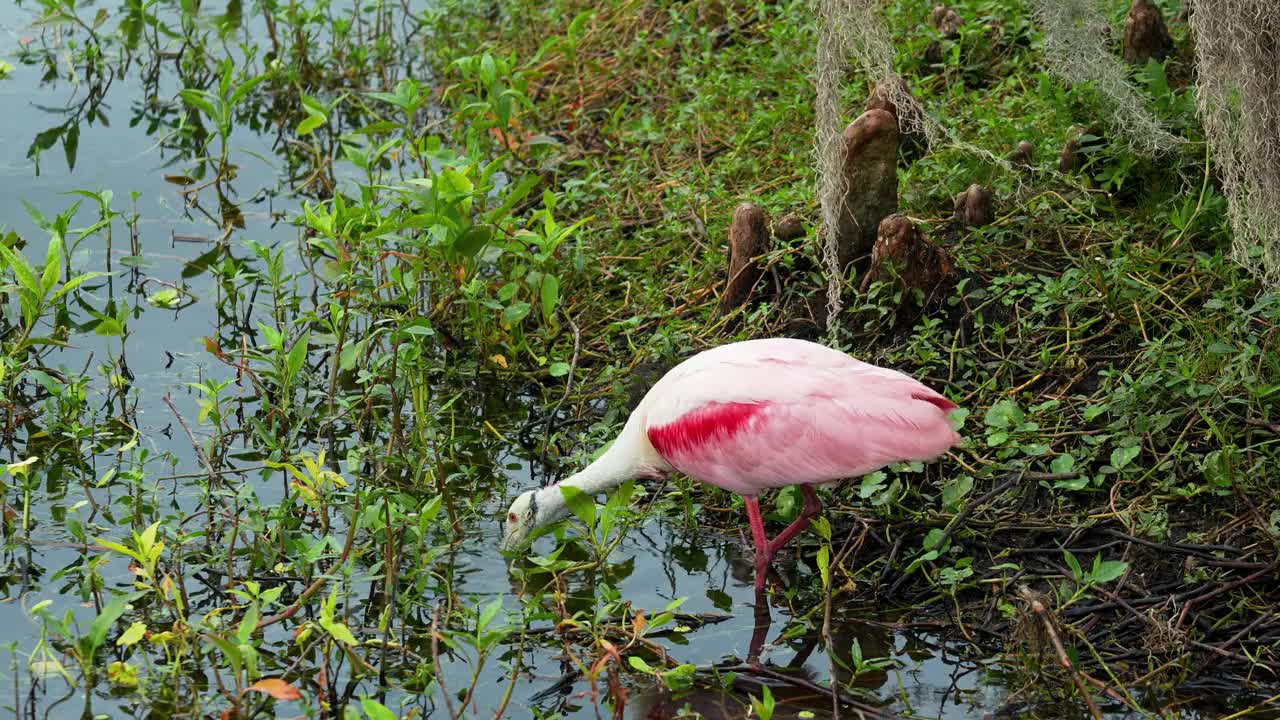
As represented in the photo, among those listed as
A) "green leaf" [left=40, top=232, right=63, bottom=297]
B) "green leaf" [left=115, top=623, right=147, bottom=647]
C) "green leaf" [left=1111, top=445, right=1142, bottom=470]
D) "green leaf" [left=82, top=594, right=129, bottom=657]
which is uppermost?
"green leaf" [left=40, top=232, right=63, bottom=297]

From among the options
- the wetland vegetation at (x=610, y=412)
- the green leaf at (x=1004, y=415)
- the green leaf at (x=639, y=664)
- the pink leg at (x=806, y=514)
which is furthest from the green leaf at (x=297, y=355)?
the green leaf at (x=1004, y=415)

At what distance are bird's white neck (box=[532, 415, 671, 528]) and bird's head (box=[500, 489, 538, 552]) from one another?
0.04ft

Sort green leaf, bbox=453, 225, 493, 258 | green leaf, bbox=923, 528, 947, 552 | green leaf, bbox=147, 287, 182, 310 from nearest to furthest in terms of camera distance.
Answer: green leaf, bbox=923, 528, 947, 552
green leaf, bbox=453, 225, 493, 258
green leaf, bbox=147, 287, 182, 310

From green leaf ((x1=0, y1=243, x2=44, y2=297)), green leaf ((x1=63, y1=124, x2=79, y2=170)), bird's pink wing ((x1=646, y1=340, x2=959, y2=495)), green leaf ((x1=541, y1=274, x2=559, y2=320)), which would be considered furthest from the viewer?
green leaf ((x1=63, y1=124, x2=79, y2=170))

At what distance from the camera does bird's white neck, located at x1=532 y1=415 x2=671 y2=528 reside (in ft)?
16.2

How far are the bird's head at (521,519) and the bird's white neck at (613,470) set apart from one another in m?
0.01

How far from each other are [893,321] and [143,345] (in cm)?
298

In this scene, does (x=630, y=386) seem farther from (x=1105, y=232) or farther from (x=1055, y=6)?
(x=1055, y=6)

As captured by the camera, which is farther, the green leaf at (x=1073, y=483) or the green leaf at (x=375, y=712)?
the green leaf at (x=1073, y=483)

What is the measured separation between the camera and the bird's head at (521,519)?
4.95m

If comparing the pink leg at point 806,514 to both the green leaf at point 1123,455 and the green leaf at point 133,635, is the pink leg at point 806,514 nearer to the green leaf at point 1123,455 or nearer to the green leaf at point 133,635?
the green leaf at point 1123,455

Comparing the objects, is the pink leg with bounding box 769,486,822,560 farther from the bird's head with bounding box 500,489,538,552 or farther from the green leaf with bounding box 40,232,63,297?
the green leaf with bounding box 40,232,63,297

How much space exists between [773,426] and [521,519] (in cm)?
87

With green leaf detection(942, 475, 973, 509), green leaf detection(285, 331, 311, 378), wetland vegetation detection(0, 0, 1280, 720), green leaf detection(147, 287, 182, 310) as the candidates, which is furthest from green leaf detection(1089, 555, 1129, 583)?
green leaf detection(147, 287, 182, 310)
